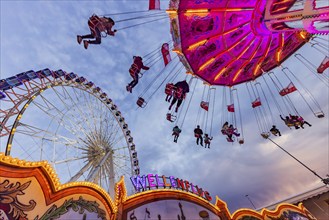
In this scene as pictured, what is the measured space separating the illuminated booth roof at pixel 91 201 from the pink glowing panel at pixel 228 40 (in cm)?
795

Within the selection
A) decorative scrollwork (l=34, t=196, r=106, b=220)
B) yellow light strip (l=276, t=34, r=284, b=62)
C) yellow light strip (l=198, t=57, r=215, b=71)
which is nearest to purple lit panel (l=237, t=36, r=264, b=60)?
yellow light strip (l=276, t=34, r=284, b=62)

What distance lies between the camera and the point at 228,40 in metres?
12.4

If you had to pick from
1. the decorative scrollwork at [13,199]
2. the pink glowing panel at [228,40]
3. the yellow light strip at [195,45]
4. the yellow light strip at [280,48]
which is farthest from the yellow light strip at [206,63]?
the decorative scrollwork at [13,199]

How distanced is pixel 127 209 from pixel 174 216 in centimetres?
262

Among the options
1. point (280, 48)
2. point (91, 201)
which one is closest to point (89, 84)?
point (91, 201)

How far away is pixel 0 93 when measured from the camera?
15594 mm

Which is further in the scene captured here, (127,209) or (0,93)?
(0,93)

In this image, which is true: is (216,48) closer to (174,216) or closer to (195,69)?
(195,69)

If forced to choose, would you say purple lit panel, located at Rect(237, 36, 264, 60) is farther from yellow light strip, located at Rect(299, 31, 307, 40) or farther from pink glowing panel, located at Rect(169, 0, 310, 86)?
yellow light strip, located at Rect(299, 31, 307, 40)

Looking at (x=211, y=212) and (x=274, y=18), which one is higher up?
(x=274, y=18)

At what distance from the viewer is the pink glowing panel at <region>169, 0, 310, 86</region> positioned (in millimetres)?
10297

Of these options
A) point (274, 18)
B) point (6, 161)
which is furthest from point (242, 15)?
point (6, 161)

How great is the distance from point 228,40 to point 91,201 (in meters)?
11.4

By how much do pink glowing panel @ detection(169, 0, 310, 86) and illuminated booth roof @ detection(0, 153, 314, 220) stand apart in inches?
313
